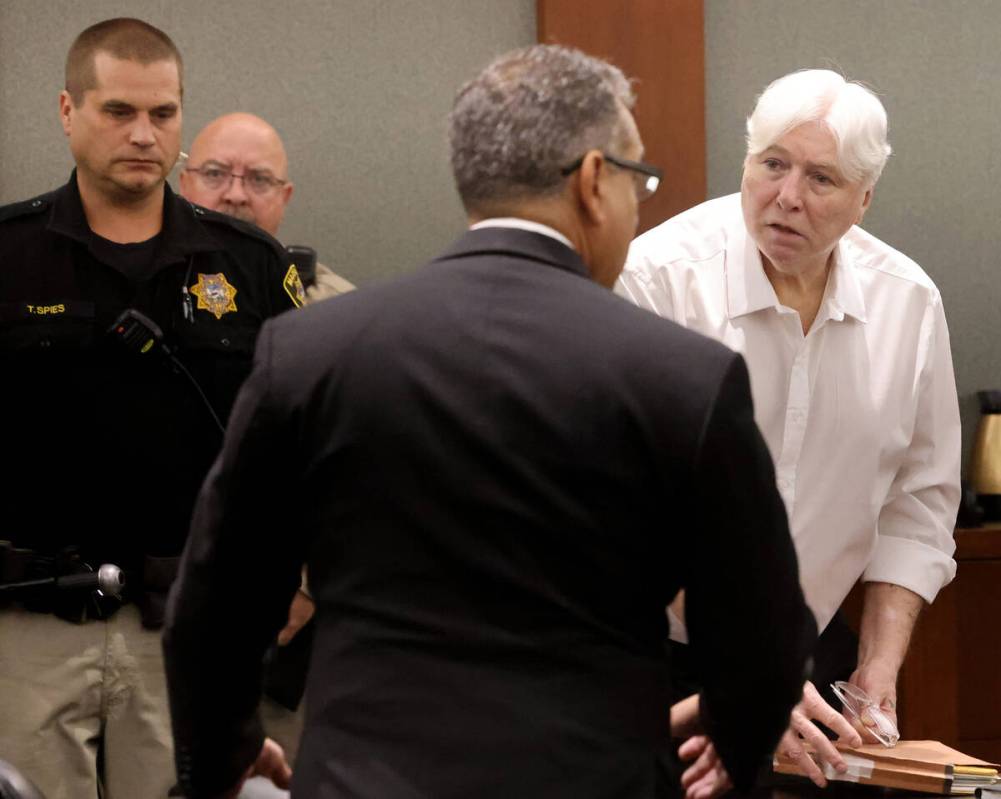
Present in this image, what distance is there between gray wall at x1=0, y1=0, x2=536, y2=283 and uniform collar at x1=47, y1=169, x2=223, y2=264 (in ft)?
5.28

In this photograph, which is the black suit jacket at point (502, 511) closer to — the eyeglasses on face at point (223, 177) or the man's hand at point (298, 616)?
the man's hand at point (298, 616)

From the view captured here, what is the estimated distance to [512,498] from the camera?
135 cm

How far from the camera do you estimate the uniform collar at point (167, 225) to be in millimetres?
2473

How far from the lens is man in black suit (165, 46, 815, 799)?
136 cm

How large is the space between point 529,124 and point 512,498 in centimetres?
35

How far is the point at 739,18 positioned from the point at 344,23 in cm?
112

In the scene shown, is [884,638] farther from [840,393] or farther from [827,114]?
[827,114]

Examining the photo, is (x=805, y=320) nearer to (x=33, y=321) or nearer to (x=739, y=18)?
(x=33, y=321)

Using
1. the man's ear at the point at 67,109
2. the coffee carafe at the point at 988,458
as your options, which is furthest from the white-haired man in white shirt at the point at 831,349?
the coffee carafe at the point at 988,458

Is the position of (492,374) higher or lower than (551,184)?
lower

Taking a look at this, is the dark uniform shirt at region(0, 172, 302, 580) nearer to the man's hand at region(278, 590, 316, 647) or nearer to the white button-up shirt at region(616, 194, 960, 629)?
the man's hand at region(278, 590, 316, 647)

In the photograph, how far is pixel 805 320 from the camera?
2.53 metres

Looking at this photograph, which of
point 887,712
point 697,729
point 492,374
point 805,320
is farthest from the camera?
point 805,320

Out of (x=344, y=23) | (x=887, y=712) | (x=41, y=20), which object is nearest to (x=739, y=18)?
(x=344, y=23)
